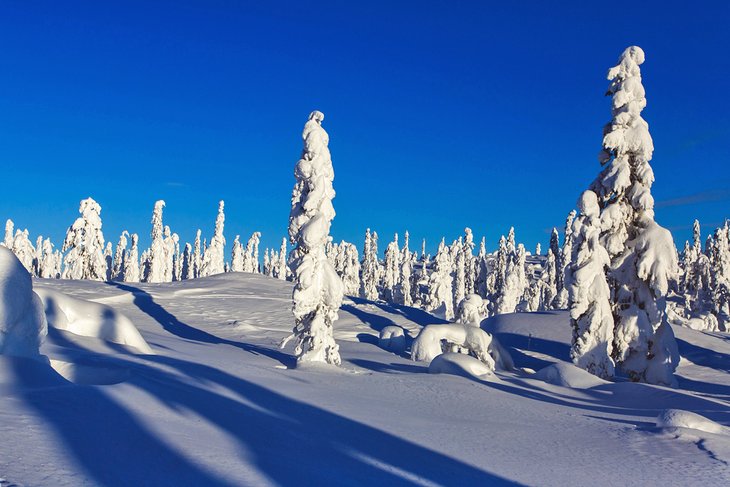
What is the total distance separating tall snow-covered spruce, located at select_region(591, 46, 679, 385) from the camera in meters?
18.9

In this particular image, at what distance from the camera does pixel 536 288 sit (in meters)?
67.6

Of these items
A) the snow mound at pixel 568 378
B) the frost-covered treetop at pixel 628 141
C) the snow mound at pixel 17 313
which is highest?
the frost-covered treetop at pixel 628 141

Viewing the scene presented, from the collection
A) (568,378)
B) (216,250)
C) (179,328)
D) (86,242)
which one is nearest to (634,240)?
(568,378)

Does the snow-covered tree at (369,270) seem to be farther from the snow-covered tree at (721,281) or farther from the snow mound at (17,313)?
the snow mound at (17,313)

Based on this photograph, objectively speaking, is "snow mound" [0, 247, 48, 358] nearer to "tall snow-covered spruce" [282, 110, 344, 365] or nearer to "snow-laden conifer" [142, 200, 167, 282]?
"tall snow-covered spruce" [282, 110, 344, 365]

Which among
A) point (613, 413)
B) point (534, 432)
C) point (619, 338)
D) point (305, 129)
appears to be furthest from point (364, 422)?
point (619, 338)

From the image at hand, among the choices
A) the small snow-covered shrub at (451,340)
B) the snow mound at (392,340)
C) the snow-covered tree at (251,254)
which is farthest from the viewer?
the snow-covered tree at (251,254)

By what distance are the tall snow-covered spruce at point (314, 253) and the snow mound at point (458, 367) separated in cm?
306

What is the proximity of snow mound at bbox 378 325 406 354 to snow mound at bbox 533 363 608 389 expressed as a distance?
915cm

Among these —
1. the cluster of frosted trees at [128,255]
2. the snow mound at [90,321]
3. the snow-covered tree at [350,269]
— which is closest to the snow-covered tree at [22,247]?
the cluster of frosted trees at [128,255]

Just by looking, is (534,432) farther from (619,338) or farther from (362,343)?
(362,343)

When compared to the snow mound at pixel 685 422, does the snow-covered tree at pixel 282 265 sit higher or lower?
higher

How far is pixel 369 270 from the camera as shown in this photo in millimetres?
84062

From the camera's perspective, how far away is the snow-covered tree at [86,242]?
133ft
